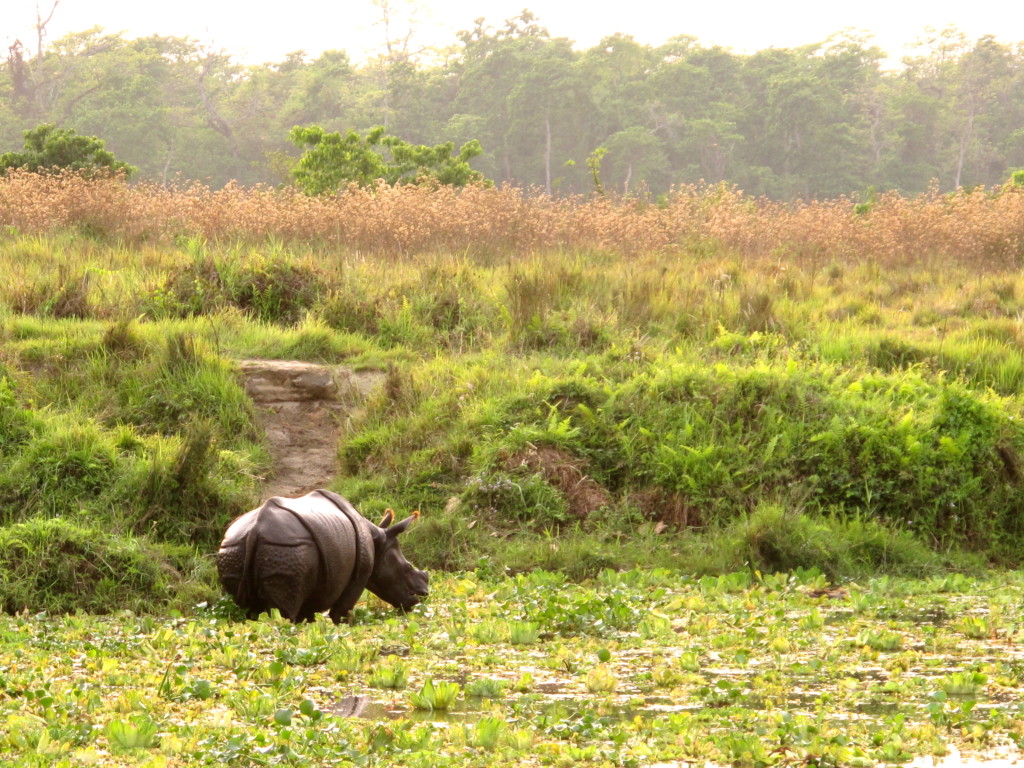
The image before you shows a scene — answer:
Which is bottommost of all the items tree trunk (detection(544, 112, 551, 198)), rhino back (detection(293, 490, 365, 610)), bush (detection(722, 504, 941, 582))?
bush (detection(722, 504, 941, 582))

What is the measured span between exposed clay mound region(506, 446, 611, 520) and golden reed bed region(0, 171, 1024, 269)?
15.0 feet

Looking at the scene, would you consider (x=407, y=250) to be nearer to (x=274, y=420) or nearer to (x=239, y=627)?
(x=274, y=420)

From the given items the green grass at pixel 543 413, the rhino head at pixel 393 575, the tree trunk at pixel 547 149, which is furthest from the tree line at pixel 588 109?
the rhino head at pixel 393 575

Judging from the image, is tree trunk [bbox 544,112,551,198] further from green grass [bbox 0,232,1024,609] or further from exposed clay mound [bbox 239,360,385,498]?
exposed clay mound [bbox 239,360,385,498]

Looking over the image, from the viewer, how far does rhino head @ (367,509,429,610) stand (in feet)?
22.1

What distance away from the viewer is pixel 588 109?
4325cm

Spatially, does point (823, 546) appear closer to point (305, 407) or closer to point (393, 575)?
point (393, 575)

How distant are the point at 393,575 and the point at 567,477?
248cm

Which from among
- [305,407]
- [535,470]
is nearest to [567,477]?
[535,470]

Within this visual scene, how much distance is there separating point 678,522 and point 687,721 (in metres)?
4.58

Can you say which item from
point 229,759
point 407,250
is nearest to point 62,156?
point 407,250

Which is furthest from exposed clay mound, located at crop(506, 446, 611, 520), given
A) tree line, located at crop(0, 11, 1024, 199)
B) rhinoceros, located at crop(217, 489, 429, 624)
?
tree line, located at crop(0, 11, 1024, 199)

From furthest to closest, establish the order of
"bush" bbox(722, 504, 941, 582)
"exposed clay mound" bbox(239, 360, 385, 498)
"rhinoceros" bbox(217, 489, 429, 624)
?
"exposed clay mound" bbox(239, 360, 385, 498)
"bush" bbox(722, 504, 941, 582)
"rhinoceros" bbox(217, 489, 429, 624)

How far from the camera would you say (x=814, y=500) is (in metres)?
8.64
